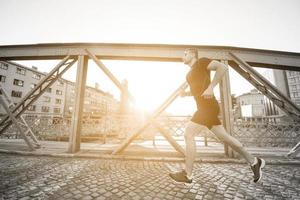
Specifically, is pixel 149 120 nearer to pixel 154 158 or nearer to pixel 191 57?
pixel 154 158

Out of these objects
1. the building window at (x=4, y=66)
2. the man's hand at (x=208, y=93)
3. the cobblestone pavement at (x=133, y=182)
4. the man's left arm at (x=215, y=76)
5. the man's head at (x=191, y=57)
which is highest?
the building window at (x=4, y=66)

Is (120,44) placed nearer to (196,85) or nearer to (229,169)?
(196,85)

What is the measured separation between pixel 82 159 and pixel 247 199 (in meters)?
3.76

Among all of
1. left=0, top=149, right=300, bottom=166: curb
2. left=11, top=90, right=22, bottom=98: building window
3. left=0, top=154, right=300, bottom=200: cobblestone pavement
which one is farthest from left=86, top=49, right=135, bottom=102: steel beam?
left=11, top=90, right=22, bottom=98: building window

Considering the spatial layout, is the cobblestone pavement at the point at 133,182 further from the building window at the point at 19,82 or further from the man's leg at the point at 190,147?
the building window at the point at 19,82

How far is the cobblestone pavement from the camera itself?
2125mm

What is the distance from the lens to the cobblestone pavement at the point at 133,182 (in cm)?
212

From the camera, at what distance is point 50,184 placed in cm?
244

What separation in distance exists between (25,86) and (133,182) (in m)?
48.7

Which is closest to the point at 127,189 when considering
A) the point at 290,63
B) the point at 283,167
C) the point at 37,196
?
the point at 37,196

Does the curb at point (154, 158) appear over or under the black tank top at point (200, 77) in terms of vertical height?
under

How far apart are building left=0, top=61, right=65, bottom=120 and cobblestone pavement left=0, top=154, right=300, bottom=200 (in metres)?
31.9

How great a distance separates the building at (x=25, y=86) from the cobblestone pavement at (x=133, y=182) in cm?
3193

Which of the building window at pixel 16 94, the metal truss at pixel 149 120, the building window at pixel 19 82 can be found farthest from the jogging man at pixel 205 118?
the building window at pixel 19 82
